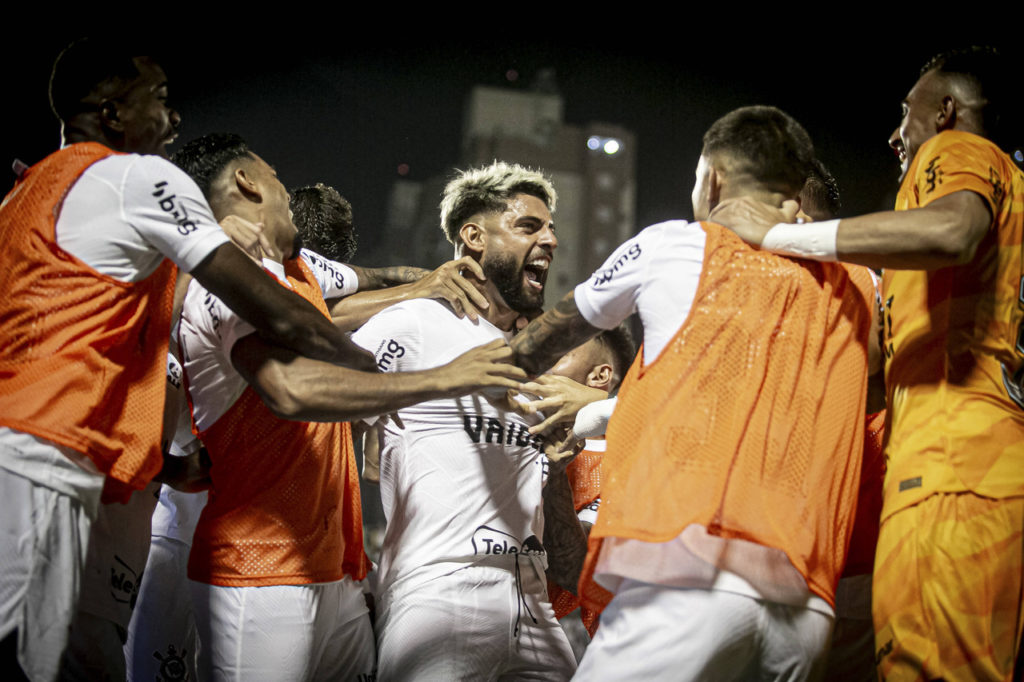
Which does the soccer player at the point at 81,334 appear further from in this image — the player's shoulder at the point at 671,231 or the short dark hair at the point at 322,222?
the short dark hair at the point at 322,222

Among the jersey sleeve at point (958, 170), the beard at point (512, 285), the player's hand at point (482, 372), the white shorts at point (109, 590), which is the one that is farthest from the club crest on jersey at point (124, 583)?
the jersey sleeve at point (958, 170)

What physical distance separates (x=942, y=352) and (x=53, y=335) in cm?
206

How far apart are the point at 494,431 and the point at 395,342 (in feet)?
1.44

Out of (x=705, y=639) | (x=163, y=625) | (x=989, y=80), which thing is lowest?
(x=163, y=625)

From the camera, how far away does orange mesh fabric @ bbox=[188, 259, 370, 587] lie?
2111 millimetres

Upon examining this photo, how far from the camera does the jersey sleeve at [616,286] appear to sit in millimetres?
1846

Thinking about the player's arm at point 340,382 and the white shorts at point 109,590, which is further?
the white shorts at point 109,590

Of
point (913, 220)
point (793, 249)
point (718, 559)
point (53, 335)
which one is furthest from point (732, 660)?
point (53, 335)

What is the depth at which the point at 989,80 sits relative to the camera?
2.19 metres

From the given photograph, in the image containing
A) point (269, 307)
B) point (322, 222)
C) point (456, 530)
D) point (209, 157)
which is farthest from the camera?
point (322, 222)

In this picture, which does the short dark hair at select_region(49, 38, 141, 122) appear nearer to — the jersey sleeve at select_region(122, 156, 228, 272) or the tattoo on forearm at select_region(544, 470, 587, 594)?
the jersey sleeve at select_region(122, 156, 228, 272)

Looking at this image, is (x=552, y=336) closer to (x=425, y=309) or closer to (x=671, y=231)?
(x=671, y=231)

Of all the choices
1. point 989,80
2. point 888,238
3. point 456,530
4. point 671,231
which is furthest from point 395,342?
point 989,80

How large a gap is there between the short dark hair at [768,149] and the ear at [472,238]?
1296 millimetres
